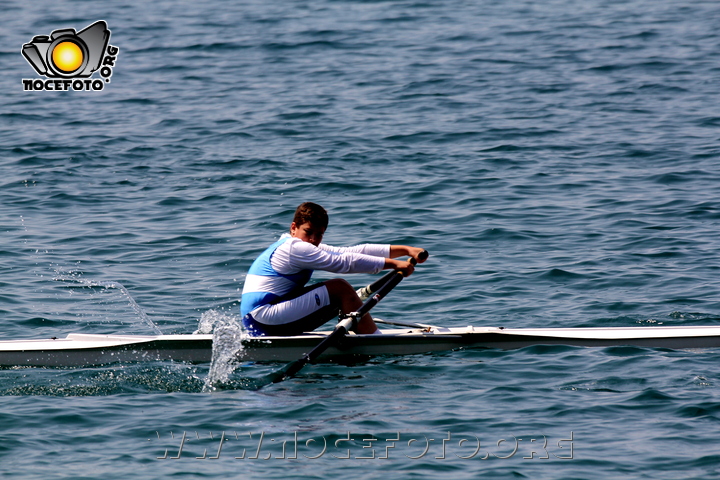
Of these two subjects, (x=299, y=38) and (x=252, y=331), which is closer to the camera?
(x=252, y=331)

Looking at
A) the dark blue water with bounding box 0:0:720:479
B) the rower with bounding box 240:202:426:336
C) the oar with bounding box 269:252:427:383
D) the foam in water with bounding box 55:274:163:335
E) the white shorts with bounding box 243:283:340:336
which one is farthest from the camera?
the foam in water with bounding box 55:274:163:335

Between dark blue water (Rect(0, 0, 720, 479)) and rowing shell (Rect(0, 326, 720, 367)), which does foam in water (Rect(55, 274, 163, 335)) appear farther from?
rowing shell (Rect(0, 326, 720, 367))

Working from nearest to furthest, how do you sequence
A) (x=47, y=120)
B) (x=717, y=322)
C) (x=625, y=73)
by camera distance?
(x=717, y=322) → (x=47, y=120) → (x=625, y=73)

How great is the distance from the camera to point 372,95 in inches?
696

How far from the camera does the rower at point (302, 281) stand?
7.57 m

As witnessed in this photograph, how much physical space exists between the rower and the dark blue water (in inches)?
17.4

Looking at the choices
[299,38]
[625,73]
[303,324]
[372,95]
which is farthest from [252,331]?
[299,38]

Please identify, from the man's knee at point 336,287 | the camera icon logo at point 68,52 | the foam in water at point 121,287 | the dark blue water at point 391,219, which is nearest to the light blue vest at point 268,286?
the man's knee at point 336,287

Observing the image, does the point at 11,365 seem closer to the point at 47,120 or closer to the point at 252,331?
the point at 252,331

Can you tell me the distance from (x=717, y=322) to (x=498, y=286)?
217cm

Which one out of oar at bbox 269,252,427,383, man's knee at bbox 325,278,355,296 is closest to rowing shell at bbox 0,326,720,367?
oar at bbox 269,252,427,383

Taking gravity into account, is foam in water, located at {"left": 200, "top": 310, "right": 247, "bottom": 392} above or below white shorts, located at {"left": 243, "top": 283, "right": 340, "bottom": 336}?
below

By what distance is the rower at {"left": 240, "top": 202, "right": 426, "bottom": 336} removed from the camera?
7566mm

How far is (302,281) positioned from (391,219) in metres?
3.96
